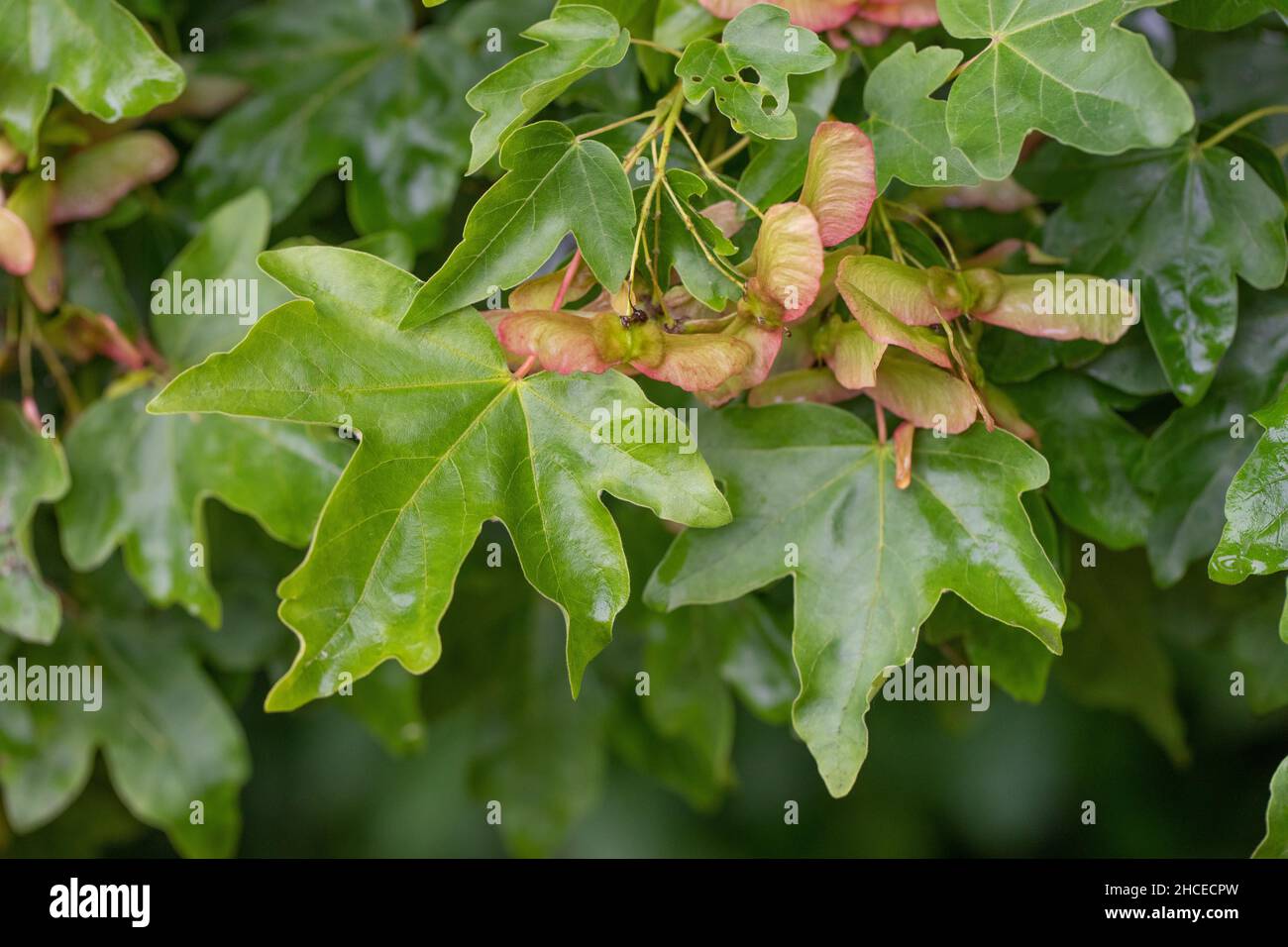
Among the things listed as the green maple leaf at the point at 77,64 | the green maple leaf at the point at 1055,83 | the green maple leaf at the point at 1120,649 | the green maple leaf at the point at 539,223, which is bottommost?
the green maple leaf at the point at 1120,649

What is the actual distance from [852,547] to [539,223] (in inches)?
8.1

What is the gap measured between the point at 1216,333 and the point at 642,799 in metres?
0.83

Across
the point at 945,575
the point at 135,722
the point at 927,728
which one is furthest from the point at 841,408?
the point at 927,728

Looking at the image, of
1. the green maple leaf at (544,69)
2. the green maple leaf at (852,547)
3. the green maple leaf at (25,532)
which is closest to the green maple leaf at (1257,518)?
the green maple leaf at (852,547)

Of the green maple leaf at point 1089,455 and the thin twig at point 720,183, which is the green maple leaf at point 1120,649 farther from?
the thin twig at point 720,183

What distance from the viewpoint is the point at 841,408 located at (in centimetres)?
55

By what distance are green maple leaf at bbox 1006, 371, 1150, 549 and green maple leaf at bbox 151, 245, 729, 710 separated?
0.68 feet

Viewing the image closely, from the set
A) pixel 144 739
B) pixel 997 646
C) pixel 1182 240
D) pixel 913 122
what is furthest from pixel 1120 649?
pixel 144 739

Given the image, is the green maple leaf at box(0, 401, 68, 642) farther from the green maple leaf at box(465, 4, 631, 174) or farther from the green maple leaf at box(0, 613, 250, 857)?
the green maple leaf at box(465, 4, 631, 174)

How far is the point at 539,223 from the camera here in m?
0.46

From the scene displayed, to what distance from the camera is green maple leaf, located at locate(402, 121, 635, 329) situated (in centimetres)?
46

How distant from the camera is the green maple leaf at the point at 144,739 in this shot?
73 centimetres

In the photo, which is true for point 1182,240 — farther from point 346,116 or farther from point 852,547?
point 346,116

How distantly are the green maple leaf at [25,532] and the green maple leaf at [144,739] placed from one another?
123 mm
